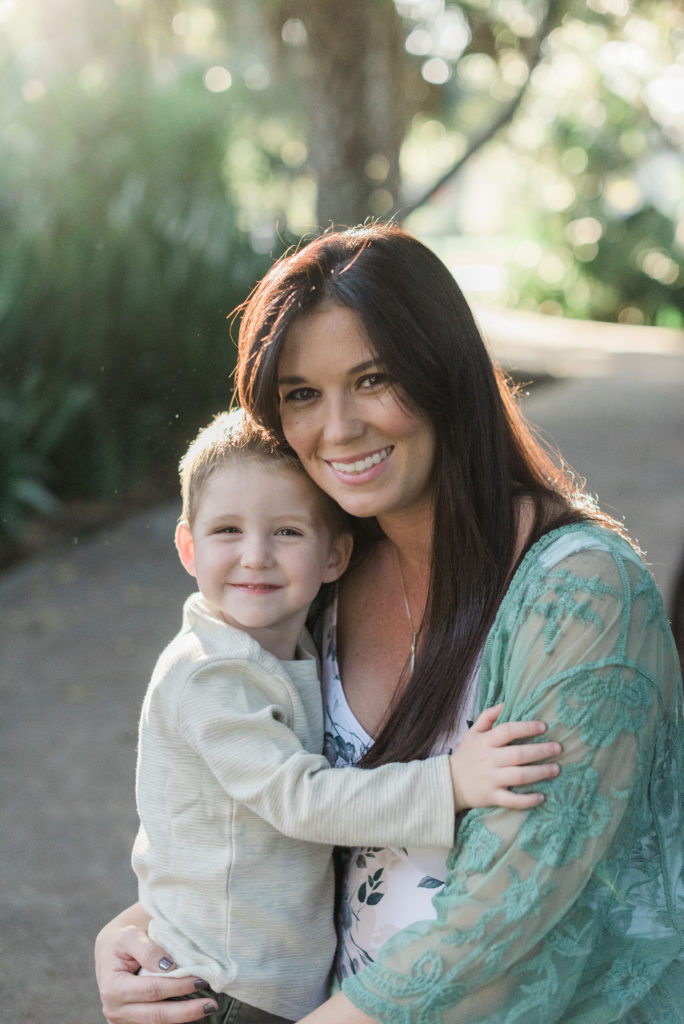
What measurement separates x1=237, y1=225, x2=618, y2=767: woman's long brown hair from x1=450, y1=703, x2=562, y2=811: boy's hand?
15 centimetres

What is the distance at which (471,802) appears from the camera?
57.6 inches

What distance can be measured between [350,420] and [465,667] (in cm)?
40

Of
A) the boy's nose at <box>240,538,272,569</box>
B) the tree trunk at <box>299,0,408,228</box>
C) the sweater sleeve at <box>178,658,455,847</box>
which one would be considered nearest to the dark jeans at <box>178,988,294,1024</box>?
the sweater sleeve at <box>178,658,455,847</box>

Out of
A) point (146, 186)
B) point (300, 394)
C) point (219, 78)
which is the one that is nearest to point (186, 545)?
point (300, 394)

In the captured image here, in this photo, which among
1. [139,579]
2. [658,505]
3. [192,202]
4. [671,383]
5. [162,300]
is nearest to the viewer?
[139,579]

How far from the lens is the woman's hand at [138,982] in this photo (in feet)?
5.54

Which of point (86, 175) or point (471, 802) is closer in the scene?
point (471, 802)

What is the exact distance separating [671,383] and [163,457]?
4.68 metres

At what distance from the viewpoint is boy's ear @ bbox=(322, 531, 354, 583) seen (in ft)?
6.34

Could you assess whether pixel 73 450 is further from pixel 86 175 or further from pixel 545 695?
pixel 545 695

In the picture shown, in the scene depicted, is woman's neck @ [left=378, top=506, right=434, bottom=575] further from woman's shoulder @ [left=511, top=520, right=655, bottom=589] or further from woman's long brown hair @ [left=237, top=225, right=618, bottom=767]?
woman's shoulder @ [left=511, top=520, right=655, bottom=589]

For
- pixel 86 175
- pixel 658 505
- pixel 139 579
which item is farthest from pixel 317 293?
pixel 86 175

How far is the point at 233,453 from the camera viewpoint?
183 cm

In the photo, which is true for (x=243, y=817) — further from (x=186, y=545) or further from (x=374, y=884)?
(x=186, y=545)
